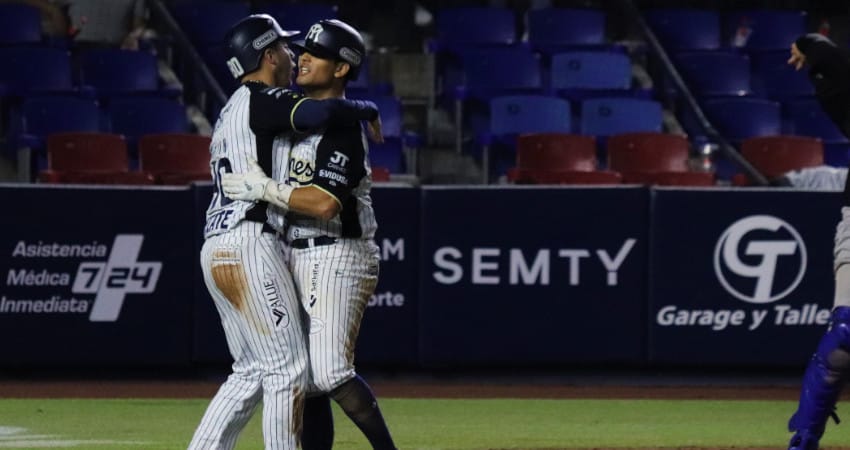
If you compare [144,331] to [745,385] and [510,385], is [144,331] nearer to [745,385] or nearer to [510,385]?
[510,385]

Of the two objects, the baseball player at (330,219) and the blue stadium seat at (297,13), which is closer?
the baseball player at (330,219)

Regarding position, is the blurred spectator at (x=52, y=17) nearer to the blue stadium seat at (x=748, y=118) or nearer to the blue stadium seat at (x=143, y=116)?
the blue stadium seat at (x=143, y=116)

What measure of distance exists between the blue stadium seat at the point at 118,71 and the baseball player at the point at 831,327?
769 cm

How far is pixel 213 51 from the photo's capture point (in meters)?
14.3

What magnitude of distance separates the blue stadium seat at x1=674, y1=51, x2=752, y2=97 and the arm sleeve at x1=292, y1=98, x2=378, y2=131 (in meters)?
10.0

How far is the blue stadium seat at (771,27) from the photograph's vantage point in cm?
1615

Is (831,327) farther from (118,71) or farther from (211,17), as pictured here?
(211,17)

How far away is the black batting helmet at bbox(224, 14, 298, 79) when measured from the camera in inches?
234

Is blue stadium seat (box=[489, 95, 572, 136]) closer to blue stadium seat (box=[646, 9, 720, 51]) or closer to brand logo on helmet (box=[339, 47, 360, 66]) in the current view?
blue stadium seat (box=[646, 9, 720, 51])

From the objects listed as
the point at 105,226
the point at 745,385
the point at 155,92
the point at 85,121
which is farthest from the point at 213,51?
the point at 745,385

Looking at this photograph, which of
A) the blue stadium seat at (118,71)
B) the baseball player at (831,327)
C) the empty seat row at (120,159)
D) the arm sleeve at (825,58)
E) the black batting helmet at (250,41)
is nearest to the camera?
the black batting helmet at (250,41)

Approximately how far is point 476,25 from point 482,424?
22.0 feet

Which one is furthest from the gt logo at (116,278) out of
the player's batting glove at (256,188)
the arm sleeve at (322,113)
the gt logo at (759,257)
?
the arm sleeve at (322,113)

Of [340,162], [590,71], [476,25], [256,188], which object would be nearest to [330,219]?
[340,162]
